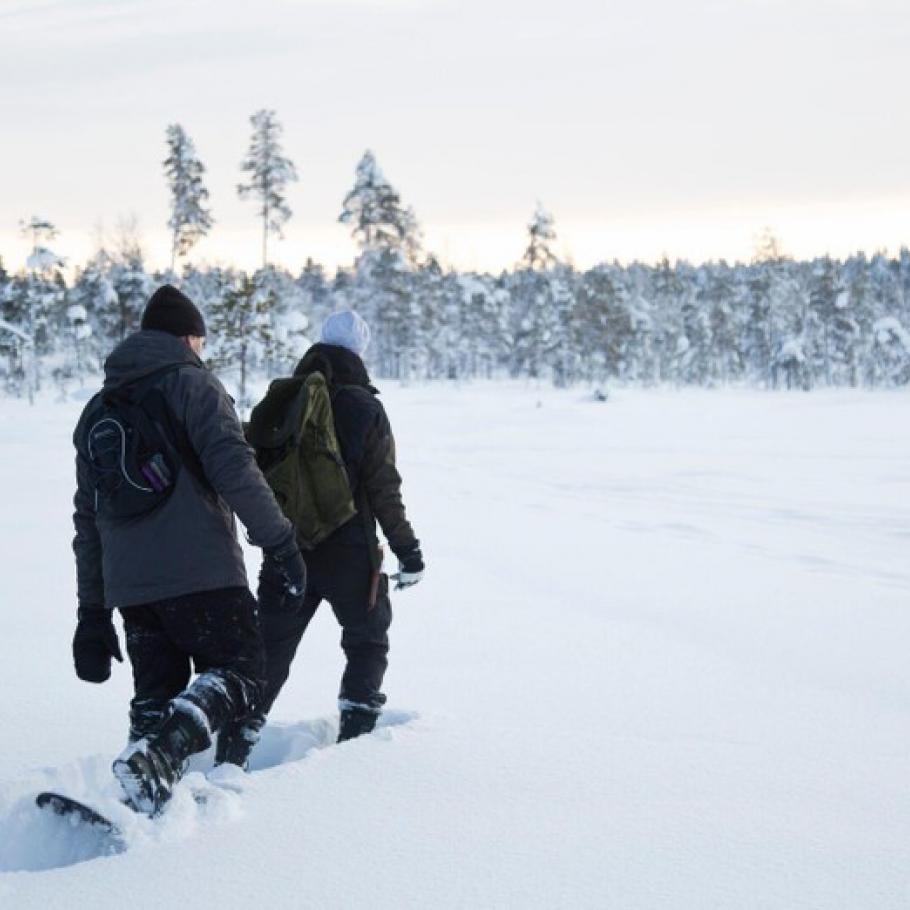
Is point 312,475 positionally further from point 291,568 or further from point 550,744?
point 550,744

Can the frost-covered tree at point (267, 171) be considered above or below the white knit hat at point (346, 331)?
above

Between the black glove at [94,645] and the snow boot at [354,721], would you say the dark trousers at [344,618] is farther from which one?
the black glove at [94,645]

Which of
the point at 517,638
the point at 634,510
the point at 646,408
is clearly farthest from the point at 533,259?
the point at 517,638

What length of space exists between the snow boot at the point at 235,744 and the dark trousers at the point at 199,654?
1.30 feet

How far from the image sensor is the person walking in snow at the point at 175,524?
2.94 meters

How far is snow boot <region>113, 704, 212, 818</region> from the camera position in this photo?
2.71 metres

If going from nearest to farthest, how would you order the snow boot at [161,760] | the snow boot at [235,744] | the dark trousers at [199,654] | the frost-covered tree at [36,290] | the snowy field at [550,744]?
the snowy field at [550,744]
the snow boot at [161,760]
the dark trousers at [199,654]
the snow boot at [235,744]
the frost-covered tree at [36,290]

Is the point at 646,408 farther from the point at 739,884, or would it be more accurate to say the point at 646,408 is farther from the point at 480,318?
the point at 480,318

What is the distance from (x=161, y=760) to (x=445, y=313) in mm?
70947

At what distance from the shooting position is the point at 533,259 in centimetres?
5944

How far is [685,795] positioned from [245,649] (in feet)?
5.05

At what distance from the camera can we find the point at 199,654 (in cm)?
314

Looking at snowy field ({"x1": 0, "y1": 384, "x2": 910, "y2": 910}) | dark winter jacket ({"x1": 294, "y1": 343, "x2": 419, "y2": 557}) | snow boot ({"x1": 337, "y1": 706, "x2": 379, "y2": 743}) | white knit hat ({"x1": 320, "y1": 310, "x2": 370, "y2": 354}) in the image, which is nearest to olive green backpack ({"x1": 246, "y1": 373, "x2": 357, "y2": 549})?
dark winter jacket ({"x1": 294, "y1": 343, "x2": 419, "y2": 557})

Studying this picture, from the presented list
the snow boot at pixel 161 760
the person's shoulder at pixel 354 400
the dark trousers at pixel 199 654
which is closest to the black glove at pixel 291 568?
the dark trousers at pixel 199 654
